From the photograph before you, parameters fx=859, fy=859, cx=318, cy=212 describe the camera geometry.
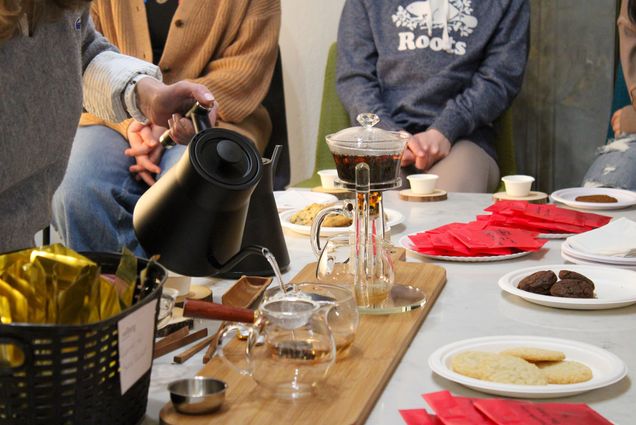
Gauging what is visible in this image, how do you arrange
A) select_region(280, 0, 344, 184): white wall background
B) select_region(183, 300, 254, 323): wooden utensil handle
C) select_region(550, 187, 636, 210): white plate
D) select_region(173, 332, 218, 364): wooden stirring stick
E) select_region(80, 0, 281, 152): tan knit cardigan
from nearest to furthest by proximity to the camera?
select_region(183, 300, 254, 323): wooden utensil handle, select_region(173, 332, 218, 364): wooden stirring stick, select_region(550, 187, 636, 210): white plate, select_region(80, 0, 281, 152): tan knit cardigan, select_region(280, 0, 344, 184): white wall background

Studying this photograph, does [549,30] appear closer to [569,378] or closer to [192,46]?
[192,46]

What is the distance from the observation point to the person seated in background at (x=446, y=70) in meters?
2.94

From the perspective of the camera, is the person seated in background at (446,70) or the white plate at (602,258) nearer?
the white plate at (602,258)

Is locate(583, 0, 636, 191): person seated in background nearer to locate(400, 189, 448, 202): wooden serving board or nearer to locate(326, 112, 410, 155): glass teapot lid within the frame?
locate(400, 189, 448, 202): wooden serving board

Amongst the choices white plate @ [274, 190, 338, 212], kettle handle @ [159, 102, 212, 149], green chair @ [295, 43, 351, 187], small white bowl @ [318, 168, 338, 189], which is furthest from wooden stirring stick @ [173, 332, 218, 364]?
green chair @ [295, 43, 351, 187]

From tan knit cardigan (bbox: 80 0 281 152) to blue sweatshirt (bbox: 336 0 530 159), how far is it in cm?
37

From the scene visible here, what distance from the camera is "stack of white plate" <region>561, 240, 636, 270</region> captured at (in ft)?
4.63

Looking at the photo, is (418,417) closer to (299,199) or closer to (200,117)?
(200,117)

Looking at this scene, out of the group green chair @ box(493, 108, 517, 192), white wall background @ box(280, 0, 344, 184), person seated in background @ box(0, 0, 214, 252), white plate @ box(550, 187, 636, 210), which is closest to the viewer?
person seated in background @ box(0, 0, 214, 252)

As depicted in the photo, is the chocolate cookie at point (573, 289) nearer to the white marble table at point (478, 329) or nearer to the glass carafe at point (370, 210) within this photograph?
the white marble table at point (478, 329)

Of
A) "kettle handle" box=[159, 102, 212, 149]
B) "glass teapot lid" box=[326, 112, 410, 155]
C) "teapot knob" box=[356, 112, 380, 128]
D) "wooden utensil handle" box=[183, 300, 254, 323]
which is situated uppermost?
"kettle handle" box=[159, 102, 212, 149]

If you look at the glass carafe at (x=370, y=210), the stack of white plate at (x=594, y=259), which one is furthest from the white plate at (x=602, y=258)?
the glass carafe at (x=370, y=210)

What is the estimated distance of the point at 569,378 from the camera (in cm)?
90

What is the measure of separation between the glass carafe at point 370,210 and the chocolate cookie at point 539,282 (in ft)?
0.51
